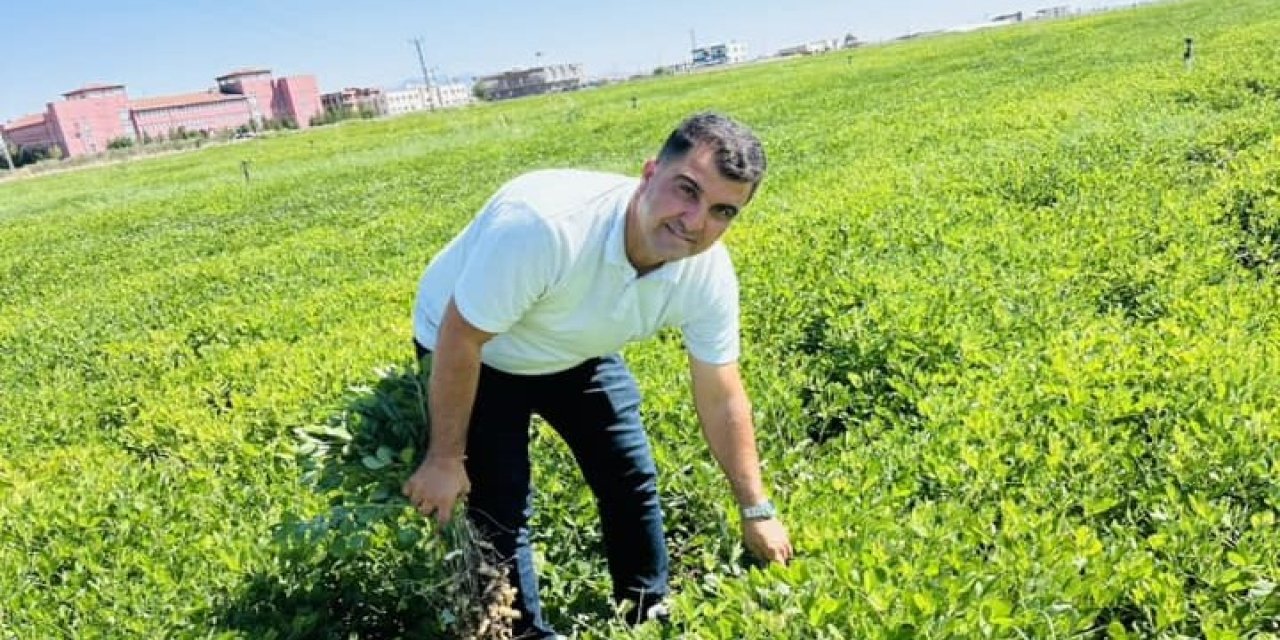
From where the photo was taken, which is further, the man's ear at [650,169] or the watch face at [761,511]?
the watch face at [761,511]

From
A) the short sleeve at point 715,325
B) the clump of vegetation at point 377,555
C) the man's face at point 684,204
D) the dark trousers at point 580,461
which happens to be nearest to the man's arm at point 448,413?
the clump of vegetation at point 377,555

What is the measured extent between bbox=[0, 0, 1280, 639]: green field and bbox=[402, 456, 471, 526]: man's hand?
0.49ft

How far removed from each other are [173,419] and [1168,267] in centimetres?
712

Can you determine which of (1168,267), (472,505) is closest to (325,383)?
(472,505)

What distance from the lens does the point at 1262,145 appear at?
9867 mm

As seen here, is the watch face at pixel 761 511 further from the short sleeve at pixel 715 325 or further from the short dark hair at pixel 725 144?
the short dark hair at pixel 725 144

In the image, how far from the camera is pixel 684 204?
268 centimetres

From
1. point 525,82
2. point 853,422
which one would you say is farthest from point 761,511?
point 525,82

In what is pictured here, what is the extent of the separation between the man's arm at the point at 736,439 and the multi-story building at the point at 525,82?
13968cm

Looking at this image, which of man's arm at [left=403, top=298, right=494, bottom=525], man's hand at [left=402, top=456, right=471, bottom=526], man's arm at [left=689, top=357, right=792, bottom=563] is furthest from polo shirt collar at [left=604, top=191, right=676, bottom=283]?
man's hand at [left=402, top=456, right=471, bottom=526]

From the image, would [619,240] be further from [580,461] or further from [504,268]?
[580,461]

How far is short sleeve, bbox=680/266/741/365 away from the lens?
3123mm

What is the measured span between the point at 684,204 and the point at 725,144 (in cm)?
22

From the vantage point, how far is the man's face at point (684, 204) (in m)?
2.63
